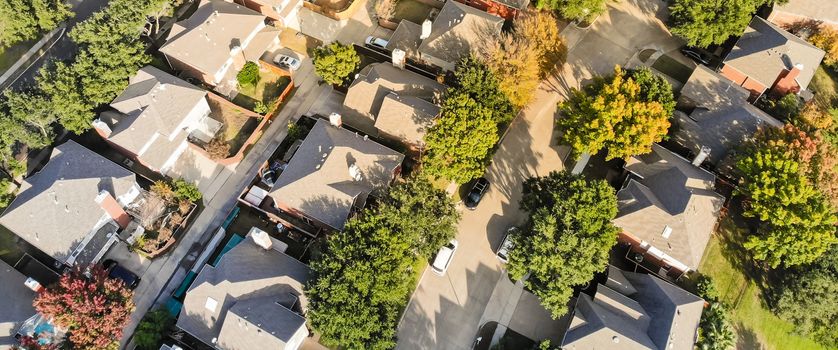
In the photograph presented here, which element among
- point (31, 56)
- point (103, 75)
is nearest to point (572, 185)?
point (103, 75)

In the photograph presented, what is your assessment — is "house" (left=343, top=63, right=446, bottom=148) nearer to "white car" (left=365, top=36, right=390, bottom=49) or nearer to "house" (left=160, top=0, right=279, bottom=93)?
"white car" (left=365, top=36, right=390, bottom=49)

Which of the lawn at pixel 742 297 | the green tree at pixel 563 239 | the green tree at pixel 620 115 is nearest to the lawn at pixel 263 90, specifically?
the green tree at pixel 563 239

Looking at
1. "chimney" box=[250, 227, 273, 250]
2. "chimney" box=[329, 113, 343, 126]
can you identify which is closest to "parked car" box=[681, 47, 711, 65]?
"chimney" box=[329, 113, 343, 126]

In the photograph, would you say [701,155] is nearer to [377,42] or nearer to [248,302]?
[377,42]

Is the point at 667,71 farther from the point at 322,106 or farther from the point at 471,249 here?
the point at 322,106

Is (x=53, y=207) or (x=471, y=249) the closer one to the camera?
(x=53, y=207)

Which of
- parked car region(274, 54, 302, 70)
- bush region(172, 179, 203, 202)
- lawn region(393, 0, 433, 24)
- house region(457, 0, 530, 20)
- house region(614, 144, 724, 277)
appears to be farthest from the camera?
lawn region(393, 0, 433, 24)
